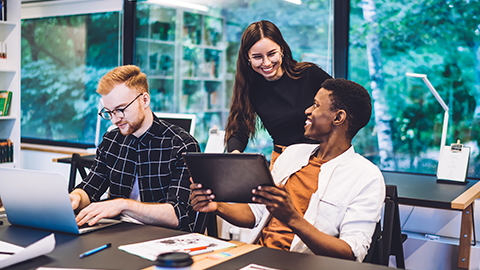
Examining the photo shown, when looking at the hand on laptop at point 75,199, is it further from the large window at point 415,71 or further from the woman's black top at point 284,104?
the large window at point 415,71

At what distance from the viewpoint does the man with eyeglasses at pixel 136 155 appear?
5.93 ft

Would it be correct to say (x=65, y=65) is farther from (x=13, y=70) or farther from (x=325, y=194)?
(x=325, y=194)

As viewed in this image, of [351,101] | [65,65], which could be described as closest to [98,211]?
[351,101]

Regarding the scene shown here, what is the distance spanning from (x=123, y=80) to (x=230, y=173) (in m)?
0.80

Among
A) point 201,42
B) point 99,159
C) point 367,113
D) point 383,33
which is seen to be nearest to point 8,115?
point 201,42

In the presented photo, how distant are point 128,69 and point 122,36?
3003mm

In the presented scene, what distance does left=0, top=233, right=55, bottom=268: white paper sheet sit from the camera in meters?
1.04

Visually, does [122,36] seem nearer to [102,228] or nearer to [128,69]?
[128,69]

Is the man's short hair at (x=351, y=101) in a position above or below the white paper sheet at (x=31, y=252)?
above

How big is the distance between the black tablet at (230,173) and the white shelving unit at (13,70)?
3.48m

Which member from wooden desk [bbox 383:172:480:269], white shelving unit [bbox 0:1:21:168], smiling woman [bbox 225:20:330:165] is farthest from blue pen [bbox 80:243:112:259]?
white shelving unit [bbox 0:1:21:168]

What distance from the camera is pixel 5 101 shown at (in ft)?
13.7

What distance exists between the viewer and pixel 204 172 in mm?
1348

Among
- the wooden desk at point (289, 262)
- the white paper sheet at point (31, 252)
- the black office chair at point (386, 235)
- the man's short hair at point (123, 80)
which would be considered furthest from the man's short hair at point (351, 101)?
the white paper sheet at point (31, 252)
